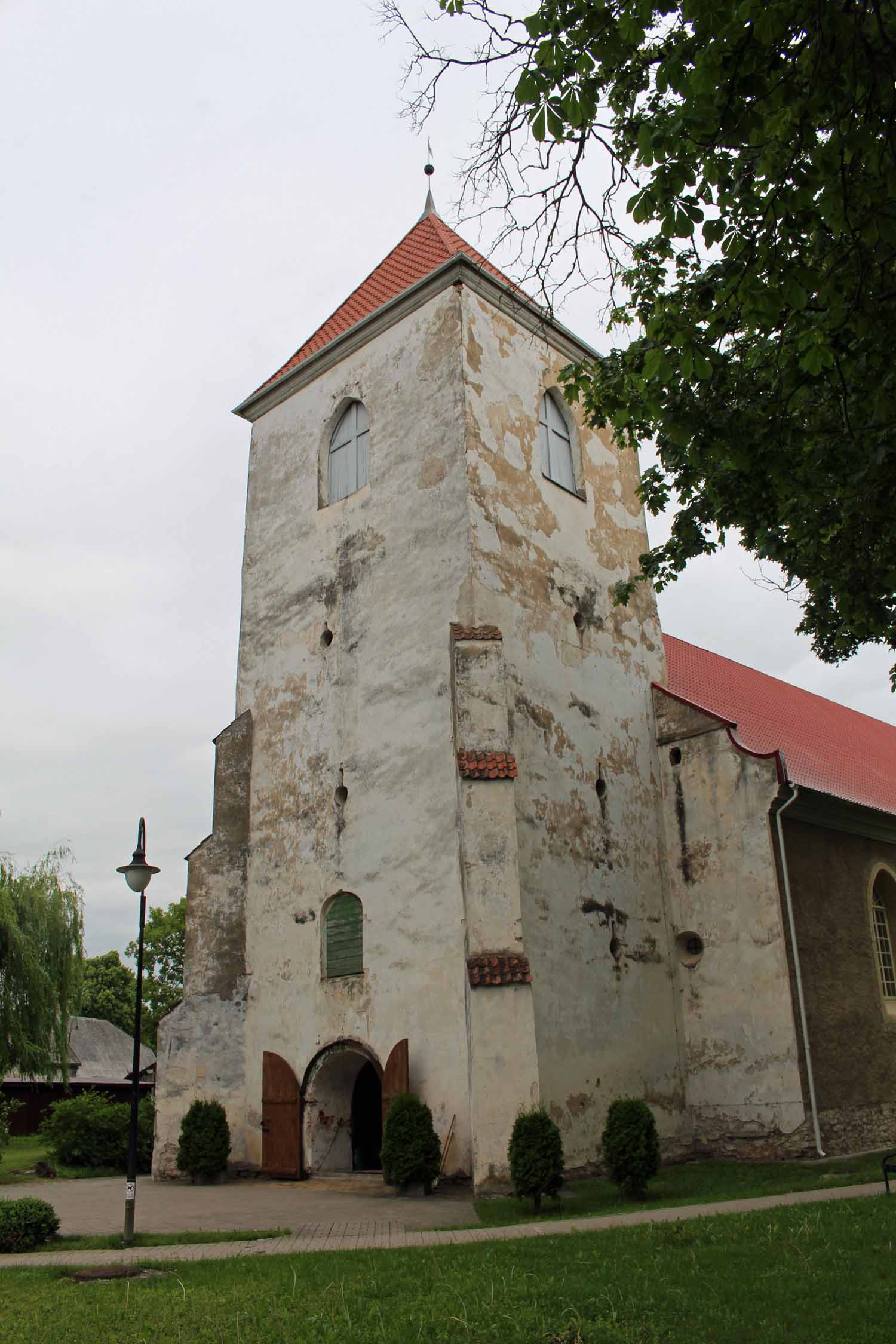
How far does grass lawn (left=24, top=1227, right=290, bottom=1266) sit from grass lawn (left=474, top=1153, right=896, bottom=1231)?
228cm

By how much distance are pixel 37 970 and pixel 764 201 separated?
21492mm

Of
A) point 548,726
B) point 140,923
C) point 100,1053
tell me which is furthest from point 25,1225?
point 100,1053

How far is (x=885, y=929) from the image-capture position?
19375mm

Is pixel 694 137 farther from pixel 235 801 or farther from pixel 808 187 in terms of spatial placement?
pixel 235 801

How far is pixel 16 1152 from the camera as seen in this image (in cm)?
2942

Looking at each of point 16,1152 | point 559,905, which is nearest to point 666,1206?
point 559,905

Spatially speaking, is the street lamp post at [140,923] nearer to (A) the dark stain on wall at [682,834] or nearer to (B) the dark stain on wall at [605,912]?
(B) the dark stain on wall at [605,912]

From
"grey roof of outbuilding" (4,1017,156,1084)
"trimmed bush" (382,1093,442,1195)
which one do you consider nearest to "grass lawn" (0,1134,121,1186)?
"trimmed bush" (382,1093,442,1195)

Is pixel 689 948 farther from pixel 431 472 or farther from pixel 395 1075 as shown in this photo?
pixel 431 472

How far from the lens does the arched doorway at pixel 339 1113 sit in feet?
51.2

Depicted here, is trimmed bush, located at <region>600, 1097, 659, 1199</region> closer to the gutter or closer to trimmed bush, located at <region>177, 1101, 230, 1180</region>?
the gutter

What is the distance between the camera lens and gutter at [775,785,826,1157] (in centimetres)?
1510

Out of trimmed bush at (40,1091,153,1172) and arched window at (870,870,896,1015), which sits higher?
arched window at (870,870,896,1015)

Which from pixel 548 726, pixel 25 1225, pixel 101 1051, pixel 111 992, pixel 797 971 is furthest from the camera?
pixel 111 992
